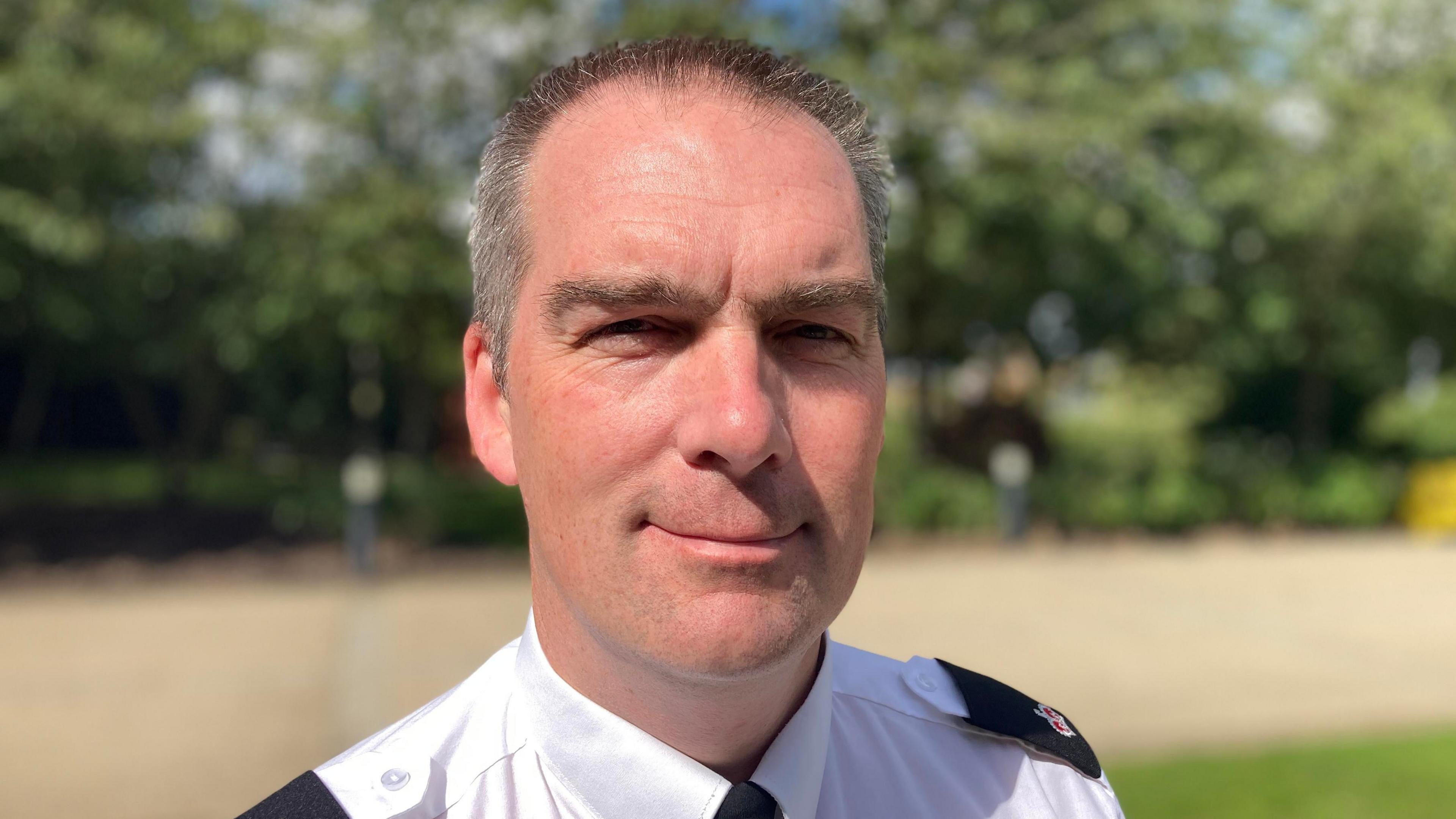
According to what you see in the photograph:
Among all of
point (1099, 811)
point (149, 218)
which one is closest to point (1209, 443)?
point (149, 218)

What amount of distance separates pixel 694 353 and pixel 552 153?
0.36 m

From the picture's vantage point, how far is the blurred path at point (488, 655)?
5.80 meters

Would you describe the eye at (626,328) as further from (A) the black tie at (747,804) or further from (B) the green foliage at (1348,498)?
(B) the green foliage at (1348,498)

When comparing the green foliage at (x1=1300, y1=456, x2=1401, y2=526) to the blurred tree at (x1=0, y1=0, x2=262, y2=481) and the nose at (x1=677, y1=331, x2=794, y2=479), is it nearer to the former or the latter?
the blurred tree at (x1=0, y1=0, x2=262, y2=481)

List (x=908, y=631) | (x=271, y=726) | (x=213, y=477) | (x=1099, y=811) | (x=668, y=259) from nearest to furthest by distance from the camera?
(x=668, y=259), (x=1099, y=811), (x=271, y=726), (x=908, y=631), (x=213, y=477)

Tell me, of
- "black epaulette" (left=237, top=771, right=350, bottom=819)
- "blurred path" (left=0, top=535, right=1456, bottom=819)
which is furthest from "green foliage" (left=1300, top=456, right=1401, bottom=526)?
"black epaulette" (left=237, top=771, right=350, bottom=819)

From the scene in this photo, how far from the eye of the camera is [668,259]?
130 centimetres

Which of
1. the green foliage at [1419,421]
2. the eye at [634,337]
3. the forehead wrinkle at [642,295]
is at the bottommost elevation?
the green foliage at [1419,421]

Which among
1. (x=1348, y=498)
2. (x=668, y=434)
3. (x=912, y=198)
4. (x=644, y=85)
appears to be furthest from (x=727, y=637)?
(x=1348, y=498)

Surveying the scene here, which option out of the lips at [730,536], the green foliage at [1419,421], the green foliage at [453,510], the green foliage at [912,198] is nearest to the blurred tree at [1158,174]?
the green foliage at [912,198]

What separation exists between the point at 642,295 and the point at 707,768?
628 millimetres

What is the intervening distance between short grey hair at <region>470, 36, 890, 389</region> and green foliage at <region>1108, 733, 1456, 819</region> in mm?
4059

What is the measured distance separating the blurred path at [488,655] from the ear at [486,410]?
14.2 ft

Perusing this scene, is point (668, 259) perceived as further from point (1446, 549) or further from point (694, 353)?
point (1446, 549)
